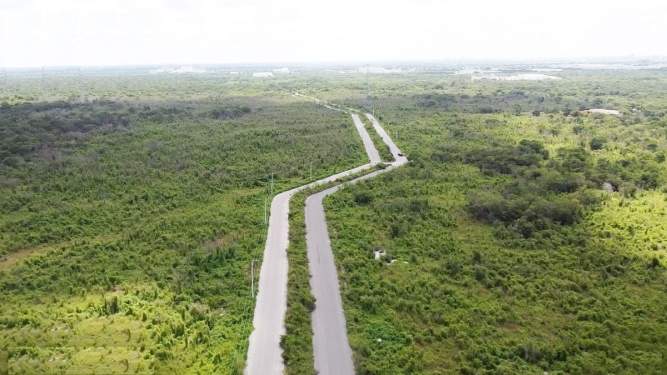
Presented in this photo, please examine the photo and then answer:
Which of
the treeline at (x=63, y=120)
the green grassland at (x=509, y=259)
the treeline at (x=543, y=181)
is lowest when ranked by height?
the green grassland at (x=509, y=259)

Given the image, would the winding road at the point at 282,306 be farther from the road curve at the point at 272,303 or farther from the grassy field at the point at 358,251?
the grassy field at the point at 358,251

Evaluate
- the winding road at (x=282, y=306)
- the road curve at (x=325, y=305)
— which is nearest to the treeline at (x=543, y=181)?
the road curve at (x=325, y=305)

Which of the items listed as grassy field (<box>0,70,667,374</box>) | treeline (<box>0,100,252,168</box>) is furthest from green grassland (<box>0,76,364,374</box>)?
treeline (<box>0,100,252,168</box>)

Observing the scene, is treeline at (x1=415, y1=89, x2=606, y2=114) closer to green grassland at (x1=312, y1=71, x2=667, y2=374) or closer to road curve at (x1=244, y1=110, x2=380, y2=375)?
green grassland at (x1=312, y1=71, x2=667, y2=374)

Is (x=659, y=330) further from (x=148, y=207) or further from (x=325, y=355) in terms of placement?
(x=148, y=207)

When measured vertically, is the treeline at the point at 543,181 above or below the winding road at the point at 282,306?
above
